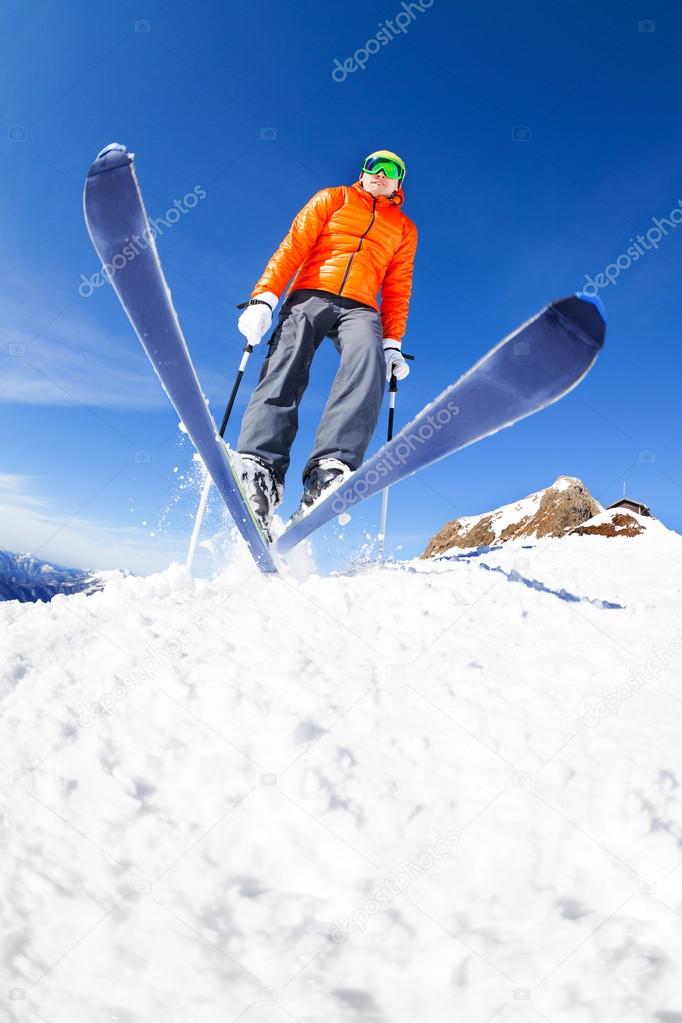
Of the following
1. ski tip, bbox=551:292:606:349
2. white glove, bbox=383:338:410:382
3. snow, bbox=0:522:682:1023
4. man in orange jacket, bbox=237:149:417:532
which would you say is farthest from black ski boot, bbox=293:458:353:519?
ski tip, bbox=551:292:606:349

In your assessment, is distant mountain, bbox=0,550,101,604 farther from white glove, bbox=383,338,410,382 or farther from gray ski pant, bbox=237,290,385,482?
white glove, bbox=383,338,410,382

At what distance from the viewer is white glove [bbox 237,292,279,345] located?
424 cm

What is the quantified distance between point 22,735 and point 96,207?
2328mm

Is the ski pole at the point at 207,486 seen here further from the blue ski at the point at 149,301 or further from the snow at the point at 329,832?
the snow at the point at 329,832

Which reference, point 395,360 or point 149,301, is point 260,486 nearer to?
point 149,301

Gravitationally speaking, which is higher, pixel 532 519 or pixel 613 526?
pixel 532 519

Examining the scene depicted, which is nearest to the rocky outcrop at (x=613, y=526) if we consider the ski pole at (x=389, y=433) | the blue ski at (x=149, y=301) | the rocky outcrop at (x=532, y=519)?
the rocky outcrop at (x=532, y=519)

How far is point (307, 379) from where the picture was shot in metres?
4.32

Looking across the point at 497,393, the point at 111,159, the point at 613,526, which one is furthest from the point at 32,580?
the point at 497,393

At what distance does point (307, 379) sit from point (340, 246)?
3.83 feet

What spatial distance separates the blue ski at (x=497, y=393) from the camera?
102 inches

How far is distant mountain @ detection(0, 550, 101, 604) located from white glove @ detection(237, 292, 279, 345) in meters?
2.26

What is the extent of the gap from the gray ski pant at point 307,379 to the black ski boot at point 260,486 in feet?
0.23

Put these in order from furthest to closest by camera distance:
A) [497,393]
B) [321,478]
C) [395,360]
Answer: [395,360] → [321,478] → [497,393]
